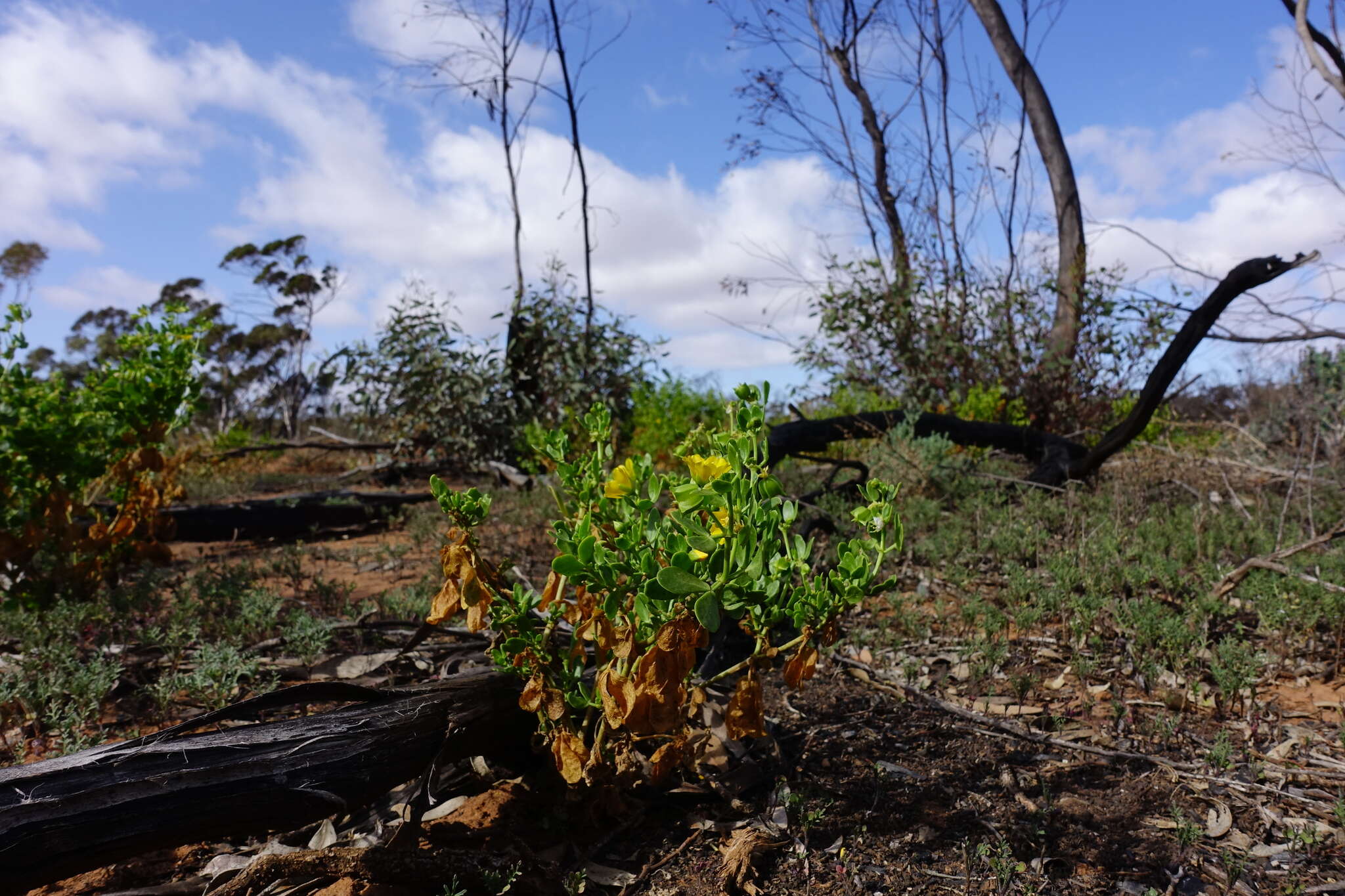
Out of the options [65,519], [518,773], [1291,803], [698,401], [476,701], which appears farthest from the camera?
[698,401]

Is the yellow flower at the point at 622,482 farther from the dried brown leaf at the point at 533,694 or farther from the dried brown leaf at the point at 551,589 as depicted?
the dried brown leaf at the point at 533,694

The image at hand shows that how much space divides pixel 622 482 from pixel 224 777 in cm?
93

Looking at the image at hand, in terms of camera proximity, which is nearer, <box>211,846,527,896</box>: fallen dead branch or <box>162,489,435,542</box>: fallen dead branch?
<box>211,846,527,896</box>: fallen dead branch

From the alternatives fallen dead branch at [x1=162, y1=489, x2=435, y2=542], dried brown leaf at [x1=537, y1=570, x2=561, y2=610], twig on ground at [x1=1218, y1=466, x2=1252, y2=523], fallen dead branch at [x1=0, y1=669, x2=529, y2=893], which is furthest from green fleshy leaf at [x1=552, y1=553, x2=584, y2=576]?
fallen dead branch at [x1=162, y1=489, x2=435, y2=542]

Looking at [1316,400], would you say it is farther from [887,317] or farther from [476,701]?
[476,701]

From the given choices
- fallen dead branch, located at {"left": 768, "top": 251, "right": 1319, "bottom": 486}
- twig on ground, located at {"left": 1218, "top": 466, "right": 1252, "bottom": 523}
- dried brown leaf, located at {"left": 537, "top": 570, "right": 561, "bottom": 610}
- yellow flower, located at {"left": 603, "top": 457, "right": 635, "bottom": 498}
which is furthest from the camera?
fallen dead branch, located at {"left": 768, "top": 251, "right": 1319, "bottom": 486}

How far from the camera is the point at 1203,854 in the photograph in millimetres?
2080

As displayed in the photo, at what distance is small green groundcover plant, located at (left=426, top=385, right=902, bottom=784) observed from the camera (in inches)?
61.7

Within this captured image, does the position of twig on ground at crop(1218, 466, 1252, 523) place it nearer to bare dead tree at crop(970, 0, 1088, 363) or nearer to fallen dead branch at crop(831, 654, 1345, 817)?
fallen dead branch at crop(831, 654, 1345, 817)

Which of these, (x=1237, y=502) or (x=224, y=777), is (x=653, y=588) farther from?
(x=1237, y=502)

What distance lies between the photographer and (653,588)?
1.49m

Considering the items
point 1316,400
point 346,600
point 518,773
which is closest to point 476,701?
point 518,773

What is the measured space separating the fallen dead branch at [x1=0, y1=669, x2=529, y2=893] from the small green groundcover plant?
24 cm

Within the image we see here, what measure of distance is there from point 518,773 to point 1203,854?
1.68m
